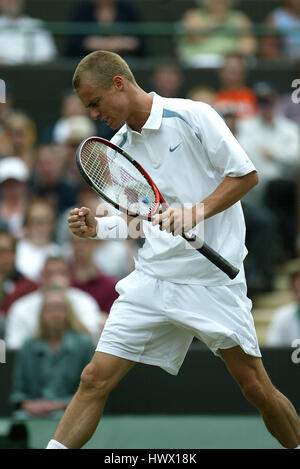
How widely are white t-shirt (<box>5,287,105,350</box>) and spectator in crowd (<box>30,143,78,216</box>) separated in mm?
1583

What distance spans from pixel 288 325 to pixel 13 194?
110 inches

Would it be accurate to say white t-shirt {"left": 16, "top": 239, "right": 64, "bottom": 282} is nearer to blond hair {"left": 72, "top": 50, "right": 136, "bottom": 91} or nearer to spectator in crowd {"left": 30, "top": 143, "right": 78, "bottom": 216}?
spectator in crowd {"left": 30, "top": 143, "right": 78, "bottom": 216}

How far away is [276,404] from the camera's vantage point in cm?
430

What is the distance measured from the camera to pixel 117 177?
439 centimetres

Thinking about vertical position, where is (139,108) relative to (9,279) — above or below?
above

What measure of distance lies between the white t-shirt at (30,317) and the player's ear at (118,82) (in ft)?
9.09

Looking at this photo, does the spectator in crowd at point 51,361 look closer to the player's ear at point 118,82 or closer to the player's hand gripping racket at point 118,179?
the player's hand gripping racket at point 118,179

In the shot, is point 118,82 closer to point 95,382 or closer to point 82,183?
point 95,382

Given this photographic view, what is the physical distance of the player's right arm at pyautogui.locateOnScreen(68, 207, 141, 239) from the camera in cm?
422

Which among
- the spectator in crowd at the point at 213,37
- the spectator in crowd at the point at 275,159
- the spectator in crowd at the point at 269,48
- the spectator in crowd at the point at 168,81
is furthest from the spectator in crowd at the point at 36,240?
the spectator in crowd at the point at 269,48

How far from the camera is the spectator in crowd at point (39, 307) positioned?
6746 mm

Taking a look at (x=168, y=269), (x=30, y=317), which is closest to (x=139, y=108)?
(x=168, y=269)

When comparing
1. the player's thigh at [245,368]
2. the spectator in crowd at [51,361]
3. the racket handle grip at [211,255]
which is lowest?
the spectator in crowd at [51,361]

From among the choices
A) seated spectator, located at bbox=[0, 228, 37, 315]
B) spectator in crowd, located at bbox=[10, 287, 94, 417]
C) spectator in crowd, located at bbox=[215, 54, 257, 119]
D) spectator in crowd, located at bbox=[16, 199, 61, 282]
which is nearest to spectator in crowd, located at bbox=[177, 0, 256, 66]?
spectator in crowd, located at bbox=[215, 54, 257, 119]
